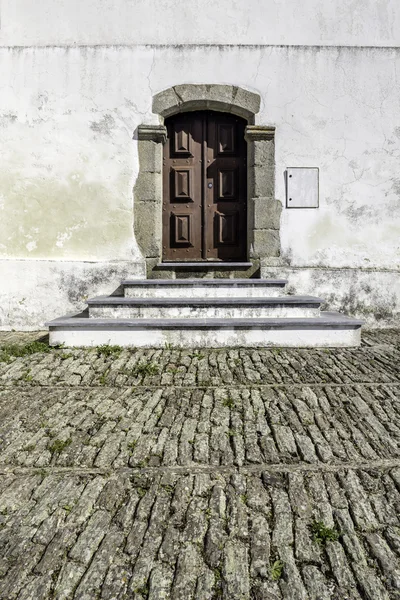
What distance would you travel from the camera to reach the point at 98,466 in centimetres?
235

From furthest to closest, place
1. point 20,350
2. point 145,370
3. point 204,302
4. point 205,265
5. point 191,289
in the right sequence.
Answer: point 205,265, point 191,289, point 204,302, point 20,350, point 145,370

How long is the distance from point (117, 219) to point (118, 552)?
4756 mm

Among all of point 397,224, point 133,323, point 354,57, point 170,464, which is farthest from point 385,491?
point 354,57

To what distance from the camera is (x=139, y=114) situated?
5812mm

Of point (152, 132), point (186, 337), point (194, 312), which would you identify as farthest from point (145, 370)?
point (152, 132)

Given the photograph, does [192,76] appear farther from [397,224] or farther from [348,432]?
[348,432]

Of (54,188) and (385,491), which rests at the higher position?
(54,188)

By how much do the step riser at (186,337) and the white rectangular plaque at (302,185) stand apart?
215 cm

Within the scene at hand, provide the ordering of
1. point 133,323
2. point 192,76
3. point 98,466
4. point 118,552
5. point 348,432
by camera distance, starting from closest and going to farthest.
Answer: point 118,552 → point 98,466 → point 348,432 → point 133,323 → point 192,76

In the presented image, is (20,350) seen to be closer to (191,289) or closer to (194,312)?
(194,312)

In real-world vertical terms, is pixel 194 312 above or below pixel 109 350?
above

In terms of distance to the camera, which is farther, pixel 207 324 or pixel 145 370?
pixel 207 324

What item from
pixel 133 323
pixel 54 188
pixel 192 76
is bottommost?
pixel 133 323

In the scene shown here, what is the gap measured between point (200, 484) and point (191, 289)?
3.26m
